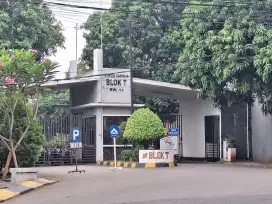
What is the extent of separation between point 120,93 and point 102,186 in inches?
468

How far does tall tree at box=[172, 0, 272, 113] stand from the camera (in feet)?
63.1

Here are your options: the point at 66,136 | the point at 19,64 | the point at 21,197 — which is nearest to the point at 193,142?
the point at 66,136

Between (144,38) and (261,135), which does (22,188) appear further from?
(144,38)

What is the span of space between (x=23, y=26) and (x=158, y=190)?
20.3m

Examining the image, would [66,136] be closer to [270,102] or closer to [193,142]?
[193,142]

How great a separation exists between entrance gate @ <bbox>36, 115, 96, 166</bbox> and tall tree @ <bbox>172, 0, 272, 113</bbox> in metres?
6.39

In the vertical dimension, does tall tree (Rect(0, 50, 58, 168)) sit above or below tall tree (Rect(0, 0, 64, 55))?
below

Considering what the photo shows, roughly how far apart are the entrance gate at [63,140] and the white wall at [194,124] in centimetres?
583

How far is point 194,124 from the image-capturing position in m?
27.7

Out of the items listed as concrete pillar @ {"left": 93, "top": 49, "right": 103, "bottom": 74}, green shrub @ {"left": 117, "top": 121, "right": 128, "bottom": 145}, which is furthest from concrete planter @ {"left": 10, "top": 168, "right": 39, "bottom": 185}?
concrete pillar @ {"left": 93, "top": 49, "right": 103, "bottom": 74}

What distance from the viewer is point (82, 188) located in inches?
543

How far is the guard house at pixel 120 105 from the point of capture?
82.3ft

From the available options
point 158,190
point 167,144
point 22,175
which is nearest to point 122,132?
point 167,144

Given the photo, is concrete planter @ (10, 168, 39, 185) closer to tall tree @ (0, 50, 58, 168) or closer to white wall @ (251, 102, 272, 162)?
tall tree @ (0, 50, 58, 168)
